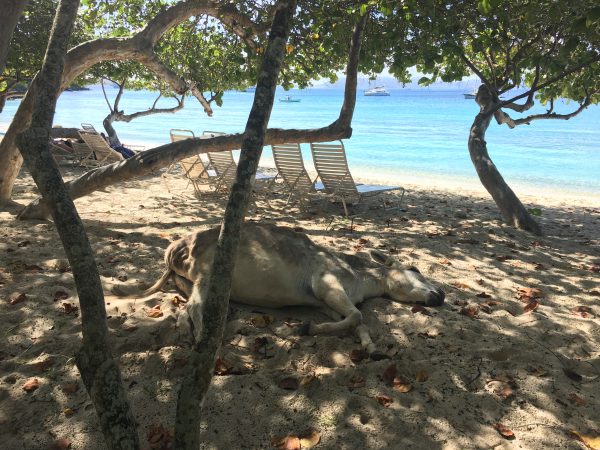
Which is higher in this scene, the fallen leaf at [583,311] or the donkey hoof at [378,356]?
the donkey hoof at [378,356]

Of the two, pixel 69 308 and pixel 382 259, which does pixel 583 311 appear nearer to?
pixel 382 259

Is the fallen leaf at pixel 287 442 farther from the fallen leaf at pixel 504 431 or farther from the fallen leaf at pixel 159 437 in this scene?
the fallen leaf at pixel 504 431

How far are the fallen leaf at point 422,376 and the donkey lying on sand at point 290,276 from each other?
0.79m

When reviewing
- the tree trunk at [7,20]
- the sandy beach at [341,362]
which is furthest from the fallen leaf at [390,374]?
the tree trunk at [7,20]

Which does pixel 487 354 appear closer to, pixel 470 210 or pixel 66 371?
pixel 66 371

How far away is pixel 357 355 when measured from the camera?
324 centimetres

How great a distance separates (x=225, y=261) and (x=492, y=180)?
708cm

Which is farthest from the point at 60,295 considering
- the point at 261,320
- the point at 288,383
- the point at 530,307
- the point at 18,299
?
the point at 530,307

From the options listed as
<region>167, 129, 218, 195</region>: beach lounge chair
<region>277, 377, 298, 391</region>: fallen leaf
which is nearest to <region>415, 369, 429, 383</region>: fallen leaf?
<region>277, 377, 298, 391</region>: fallen leaf

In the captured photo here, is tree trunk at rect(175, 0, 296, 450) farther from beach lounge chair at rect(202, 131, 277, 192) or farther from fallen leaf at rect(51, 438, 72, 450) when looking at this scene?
beach lounge chair at rect(202, 131, 277, 192)

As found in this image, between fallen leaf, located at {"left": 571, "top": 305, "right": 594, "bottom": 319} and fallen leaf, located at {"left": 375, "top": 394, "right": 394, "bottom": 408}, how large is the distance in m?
2.25

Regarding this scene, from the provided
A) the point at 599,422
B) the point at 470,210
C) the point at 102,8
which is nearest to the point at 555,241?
the point at 470,210

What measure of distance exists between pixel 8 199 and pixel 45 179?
6005mm

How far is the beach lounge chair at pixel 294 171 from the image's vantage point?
8633 mm
